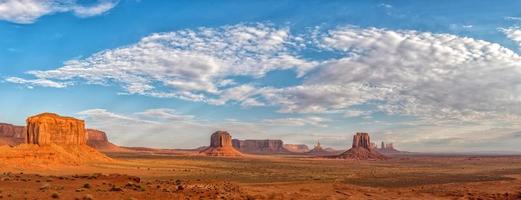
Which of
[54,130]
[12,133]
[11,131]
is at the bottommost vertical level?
[54,130]

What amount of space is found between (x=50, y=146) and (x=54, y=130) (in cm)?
1003

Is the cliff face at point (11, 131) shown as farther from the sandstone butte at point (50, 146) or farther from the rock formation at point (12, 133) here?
the sandstone butte at point (50, 146)

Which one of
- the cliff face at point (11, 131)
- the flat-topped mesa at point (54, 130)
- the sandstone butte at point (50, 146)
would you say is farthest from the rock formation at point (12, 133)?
the flat-topped mesa at point (54, 130)

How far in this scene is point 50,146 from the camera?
8681 cm

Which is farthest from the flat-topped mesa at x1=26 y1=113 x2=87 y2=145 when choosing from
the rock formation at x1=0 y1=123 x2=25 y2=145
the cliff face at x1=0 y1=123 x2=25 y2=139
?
the cliff face at x1=0 y1=123 x2=25 y2=139

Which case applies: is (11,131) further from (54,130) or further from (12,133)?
(54,130)

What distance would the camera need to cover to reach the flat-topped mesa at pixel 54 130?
90875mm

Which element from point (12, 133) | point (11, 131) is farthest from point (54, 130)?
point (11, 131)

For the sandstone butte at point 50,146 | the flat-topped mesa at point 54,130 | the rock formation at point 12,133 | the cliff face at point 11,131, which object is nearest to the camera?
the sandstone butte at point 50,146

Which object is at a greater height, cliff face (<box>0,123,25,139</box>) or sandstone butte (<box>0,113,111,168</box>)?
cliff face (<box>0,123,25,139</box>)

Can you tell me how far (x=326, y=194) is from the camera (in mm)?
37969

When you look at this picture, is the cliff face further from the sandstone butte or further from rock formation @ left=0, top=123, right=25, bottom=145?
the sandstone butte

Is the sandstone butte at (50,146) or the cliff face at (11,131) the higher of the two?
the cliff face at (11,131)

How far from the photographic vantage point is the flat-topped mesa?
90.9 metres
